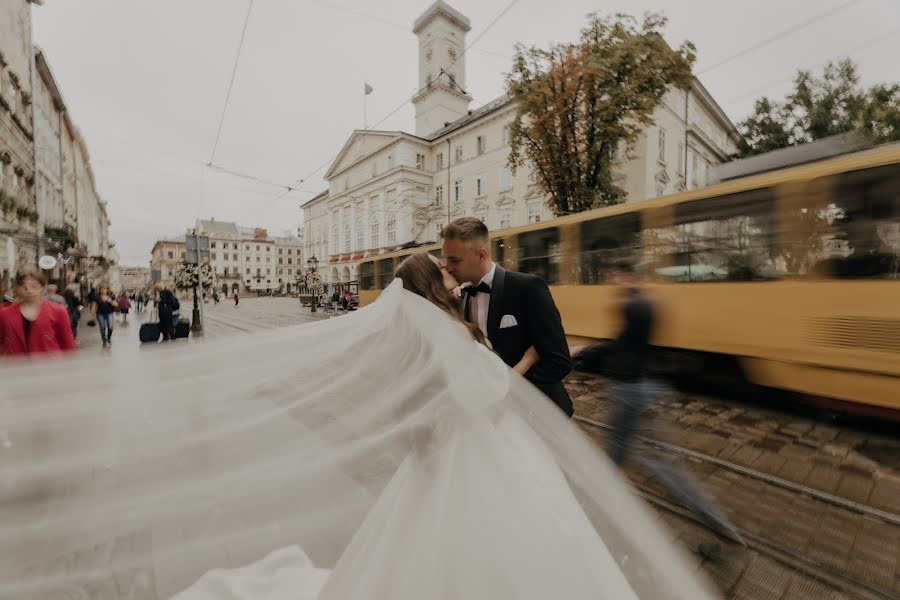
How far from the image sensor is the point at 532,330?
2.10m

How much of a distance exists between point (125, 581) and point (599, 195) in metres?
21.6

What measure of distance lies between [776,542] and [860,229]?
13.2ft

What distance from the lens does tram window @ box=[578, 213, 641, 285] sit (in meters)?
7.54

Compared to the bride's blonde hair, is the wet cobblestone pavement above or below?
below

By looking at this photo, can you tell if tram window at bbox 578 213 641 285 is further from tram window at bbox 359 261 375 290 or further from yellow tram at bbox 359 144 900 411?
tram window at bbox 359 261 375 290

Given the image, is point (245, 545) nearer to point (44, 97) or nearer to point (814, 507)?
point (814, 507)

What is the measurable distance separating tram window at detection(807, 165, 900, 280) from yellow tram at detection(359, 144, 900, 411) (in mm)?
11

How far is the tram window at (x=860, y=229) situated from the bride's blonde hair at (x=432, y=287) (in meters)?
5.50

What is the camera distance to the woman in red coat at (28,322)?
122 inches

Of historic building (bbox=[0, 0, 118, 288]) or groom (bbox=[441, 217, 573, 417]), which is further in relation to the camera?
historic building (bbox=[0, 0, 118, 288])

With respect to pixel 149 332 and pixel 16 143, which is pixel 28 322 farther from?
pixel 16 143

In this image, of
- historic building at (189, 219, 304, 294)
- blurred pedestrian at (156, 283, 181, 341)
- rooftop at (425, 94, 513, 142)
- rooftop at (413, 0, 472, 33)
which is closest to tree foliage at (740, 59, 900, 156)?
rooftop at (425, 94, 513, 142)

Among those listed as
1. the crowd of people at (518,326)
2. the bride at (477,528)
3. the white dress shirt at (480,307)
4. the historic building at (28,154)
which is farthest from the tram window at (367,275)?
the bride at (477,528)

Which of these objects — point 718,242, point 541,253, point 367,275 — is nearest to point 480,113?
point 367,275
